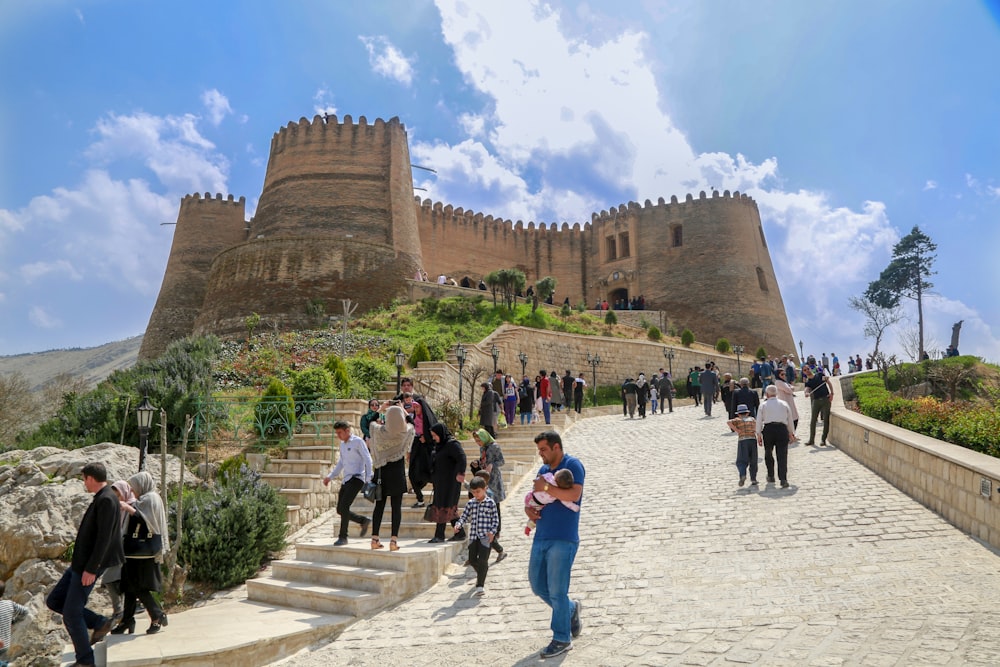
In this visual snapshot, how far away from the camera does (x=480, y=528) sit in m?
6.17

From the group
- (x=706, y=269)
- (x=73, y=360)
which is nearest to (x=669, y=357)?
(x=706, y=269)

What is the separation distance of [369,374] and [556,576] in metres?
11.7

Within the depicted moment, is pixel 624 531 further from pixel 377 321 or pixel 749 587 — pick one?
pixel 377 321

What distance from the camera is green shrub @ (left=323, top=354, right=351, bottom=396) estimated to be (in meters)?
13.7

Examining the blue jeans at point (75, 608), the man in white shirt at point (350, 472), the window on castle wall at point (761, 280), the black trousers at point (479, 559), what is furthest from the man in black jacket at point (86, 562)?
the window on castle wall at point (761, 280)

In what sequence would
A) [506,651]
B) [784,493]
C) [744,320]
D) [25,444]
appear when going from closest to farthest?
[506,651] < [784,493] < [25,444] < [744,320]

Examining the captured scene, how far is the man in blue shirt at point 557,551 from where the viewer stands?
4.36 m

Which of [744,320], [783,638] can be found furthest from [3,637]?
[744,320]

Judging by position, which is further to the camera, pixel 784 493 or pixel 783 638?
pixel 784 493

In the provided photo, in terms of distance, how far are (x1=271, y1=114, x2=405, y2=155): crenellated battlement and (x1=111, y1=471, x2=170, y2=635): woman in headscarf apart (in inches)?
1075

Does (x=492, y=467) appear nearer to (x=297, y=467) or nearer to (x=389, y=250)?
(x=297, y=467)

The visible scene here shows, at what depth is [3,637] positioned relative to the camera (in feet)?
14.5

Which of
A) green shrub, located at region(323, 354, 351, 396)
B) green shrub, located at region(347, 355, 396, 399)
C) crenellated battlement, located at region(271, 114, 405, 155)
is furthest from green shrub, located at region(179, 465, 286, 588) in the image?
crenellated battlement, located at region(271, 114, 405, 155)

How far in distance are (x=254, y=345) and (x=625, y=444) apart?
12.8 metres
